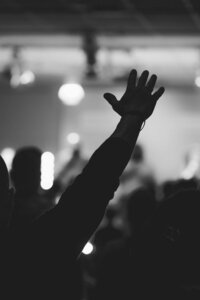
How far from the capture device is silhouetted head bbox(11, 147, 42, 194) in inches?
125

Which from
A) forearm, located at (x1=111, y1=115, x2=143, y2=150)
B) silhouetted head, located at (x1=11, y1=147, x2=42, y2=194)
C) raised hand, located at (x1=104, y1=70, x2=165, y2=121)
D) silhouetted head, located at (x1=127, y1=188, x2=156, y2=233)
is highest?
silhouetted head, located at (x1=11, y1=147, x2=42, y2=194)

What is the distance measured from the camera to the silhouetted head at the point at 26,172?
317cm

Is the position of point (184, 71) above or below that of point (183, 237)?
above

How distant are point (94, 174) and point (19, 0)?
6.22m

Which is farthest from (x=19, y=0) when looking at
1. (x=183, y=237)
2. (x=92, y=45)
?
(x=183, y=237)

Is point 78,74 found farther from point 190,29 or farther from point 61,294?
point 61,294

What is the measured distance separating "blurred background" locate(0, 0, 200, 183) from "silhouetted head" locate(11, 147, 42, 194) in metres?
4.07

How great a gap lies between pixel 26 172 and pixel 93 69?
5.85m

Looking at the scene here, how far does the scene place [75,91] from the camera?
9.94 m

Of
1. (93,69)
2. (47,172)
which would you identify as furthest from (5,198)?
(93,69)

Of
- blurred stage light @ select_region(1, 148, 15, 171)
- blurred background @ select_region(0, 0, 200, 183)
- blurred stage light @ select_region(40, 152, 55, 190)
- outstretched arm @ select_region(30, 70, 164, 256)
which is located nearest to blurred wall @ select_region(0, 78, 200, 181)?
blurred background @ select_region(0, 0, 200, 183)

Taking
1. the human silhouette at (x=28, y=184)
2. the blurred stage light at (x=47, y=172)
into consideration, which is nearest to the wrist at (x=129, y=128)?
the human silhouette at (x=28, y=184)

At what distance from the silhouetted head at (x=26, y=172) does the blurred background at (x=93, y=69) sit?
13.4 ft

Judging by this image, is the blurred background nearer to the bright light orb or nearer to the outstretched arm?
the bright light orb
